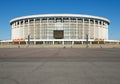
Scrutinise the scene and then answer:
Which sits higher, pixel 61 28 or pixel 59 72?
pixel 61 28

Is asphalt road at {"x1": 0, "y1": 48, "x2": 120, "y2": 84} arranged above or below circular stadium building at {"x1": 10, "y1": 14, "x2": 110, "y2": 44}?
below

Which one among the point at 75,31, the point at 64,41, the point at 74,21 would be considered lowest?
A: the point at 64,41

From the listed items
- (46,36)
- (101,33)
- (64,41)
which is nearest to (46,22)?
(46,36)

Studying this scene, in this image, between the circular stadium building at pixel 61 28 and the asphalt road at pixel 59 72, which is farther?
the circular stadium building at pixel 61 28

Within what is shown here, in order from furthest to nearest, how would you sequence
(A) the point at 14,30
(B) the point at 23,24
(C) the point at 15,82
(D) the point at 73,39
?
1. (A) the point at 14,30
2. (B) the point at 23,24
3. (D) the point at 73,39
4. (C) the point at 15,82

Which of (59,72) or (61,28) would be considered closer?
(59,72)

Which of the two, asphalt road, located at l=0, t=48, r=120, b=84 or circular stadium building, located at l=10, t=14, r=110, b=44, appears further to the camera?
circular stadium building, located at l=10, t=14, r=110, b=44

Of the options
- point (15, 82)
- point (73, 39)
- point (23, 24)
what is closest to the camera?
point (15, 82)

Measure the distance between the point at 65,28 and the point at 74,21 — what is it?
7955 mm

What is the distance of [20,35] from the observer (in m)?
127

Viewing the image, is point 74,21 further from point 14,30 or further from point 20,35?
point 14,30

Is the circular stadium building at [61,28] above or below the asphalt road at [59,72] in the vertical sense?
above

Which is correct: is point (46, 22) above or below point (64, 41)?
above

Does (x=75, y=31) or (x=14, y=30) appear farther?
(x=14, y=30)
